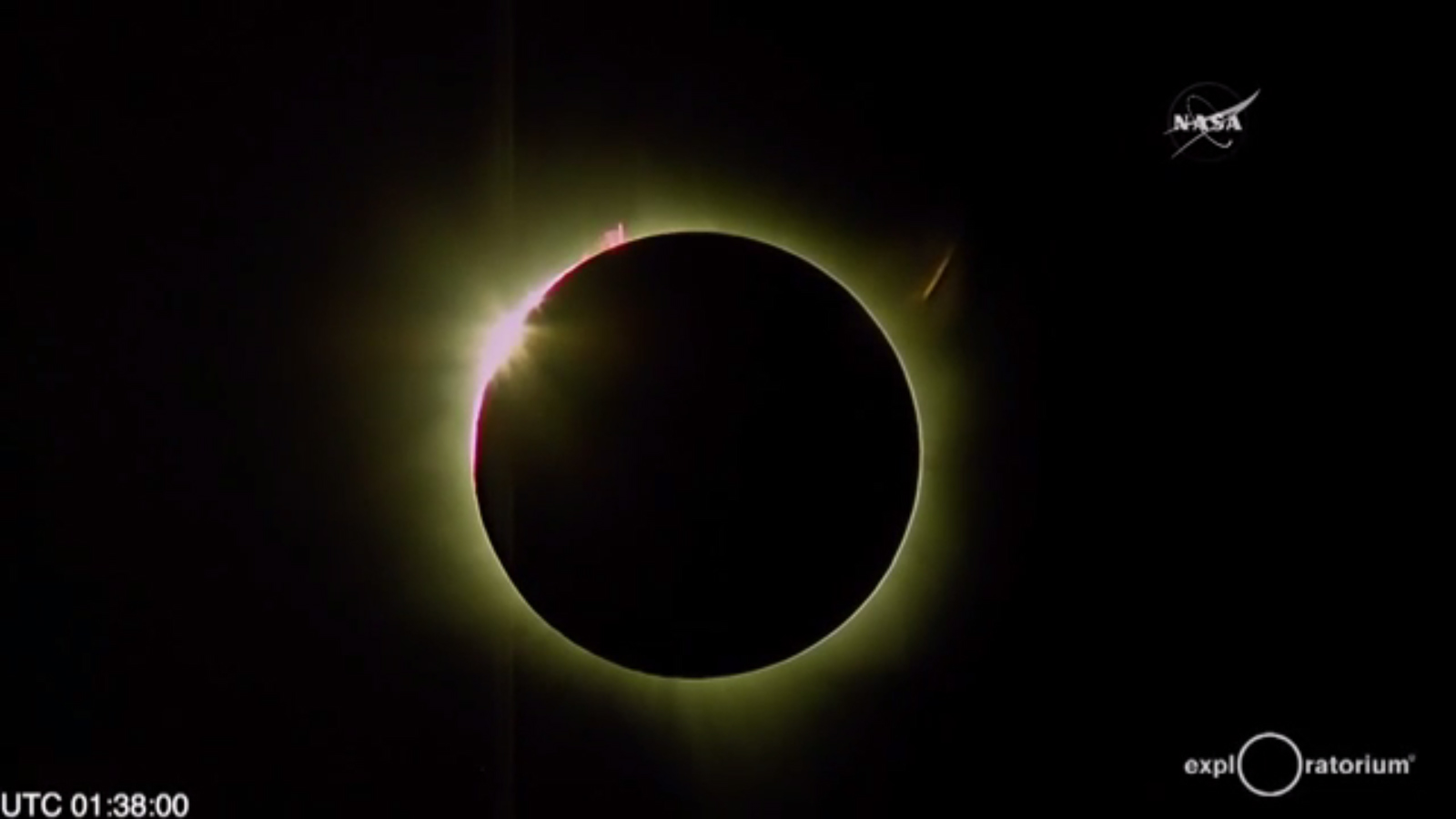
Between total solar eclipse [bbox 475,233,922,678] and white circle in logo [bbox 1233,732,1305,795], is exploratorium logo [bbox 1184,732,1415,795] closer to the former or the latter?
white circle in logo [bbox 1233,732,1305,795]

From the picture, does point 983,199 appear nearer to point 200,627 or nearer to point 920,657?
point 920,657

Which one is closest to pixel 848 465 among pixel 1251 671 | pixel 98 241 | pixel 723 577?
pixel 723 577

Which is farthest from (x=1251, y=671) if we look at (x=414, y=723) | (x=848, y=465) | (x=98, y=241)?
(x=98, y=241)

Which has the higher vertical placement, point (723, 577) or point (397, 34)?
point (397, 34)

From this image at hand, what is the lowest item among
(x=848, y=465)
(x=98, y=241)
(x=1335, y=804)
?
(x=1335, y=804)

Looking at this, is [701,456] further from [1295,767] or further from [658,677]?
[1295,767]

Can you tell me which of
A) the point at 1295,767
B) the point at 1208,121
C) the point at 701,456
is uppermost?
the point at 1208,121

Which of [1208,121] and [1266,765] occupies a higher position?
[1208,121]
